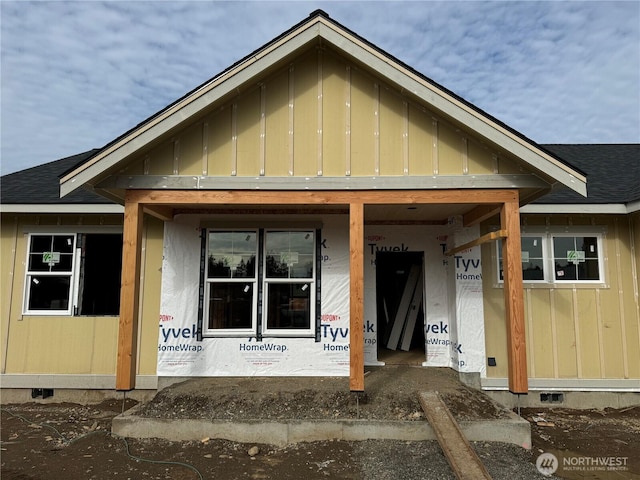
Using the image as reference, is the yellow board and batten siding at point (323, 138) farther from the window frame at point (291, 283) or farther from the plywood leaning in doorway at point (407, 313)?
the plywood leaning in doorway at point (407, 313)

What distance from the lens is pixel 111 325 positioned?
7508mm

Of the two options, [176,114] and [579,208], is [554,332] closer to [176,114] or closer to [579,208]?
[579,208]

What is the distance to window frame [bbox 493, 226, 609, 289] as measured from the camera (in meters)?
7.36

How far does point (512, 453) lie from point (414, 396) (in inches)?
54.1

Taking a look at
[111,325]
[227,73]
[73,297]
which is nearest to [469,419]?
[227,73]

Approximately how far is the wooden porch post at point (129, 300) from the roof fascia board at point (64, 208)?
1803mm

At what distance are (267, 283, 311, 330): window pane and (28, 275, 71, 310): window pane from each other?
12.4 ft

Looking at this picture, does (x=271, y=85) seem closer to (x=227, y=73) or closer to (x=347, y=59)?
(x=227, y=73)

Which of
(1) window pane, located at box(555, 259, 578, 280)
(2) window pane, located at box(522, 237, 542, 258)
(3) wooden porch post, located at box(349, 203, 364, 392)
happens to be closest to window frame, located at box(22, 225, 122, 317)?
(3) wooden porch post, located at box(349, 203, 364, 392)

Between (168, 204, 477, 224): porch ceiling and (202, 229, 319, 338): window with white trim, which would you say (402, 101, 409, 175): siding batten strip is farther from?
(202, 229, 319, 338): window with white trim

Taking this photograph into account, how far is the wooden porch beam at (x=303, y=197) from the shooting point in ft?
19.1

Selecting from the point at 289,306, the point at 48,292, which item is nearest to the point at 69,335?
the point at 48,292

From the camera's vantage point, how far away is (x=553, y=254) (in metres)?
7.47

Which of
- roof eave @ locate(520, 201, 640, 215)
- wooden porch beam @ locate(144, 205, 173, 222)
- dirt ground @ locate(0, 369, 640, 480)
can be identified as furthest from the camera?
roof eave @ locate(520, 201, 640, 215)
